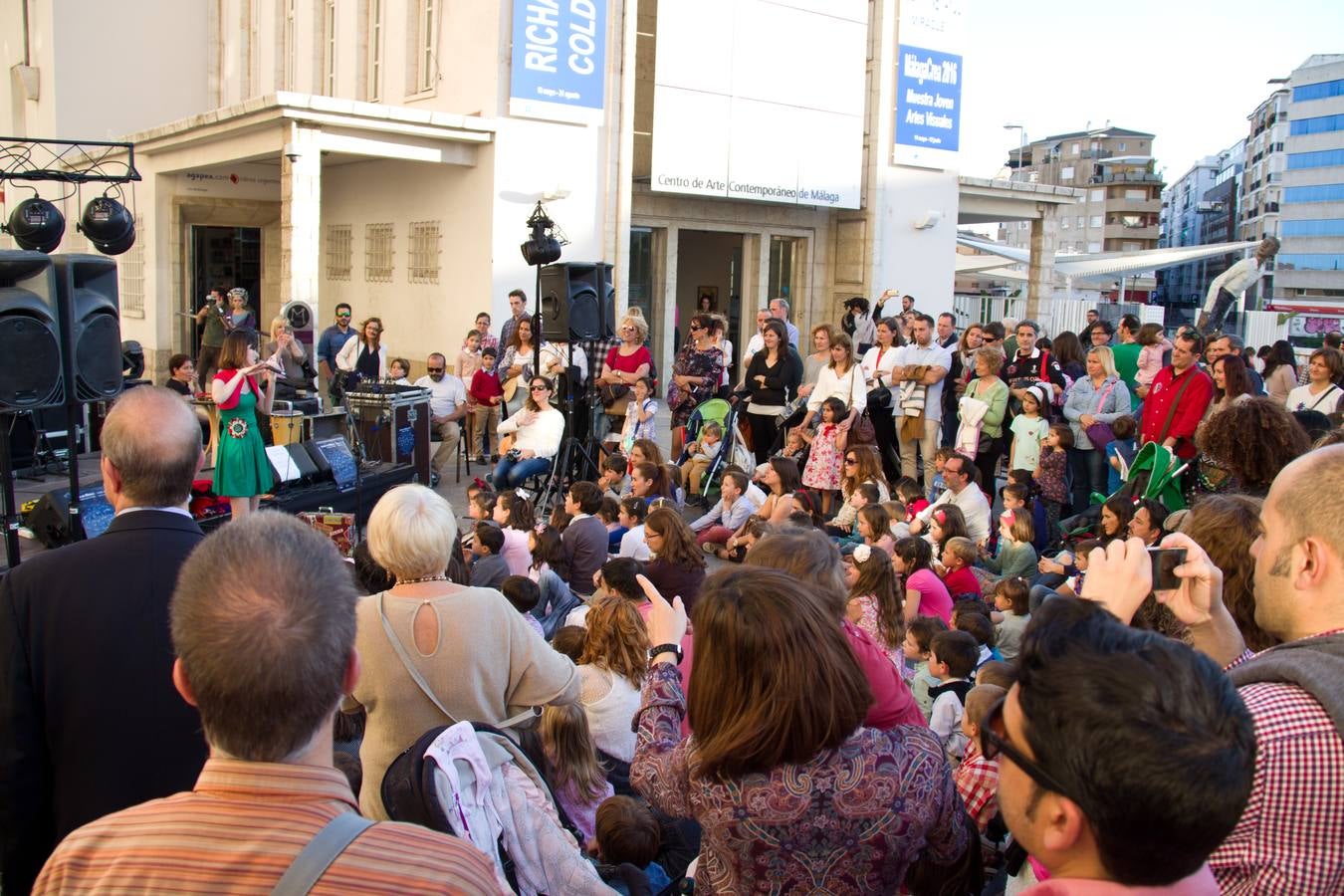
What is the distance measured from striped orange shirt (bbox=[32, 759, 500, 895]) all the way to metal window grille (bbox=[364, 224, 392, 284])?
15.2 m

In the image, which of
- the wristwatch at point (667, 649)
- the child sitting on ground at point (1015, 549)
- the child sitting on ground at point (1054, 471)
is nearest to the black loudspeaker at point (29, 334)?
the wristwatch at point (667, 649)

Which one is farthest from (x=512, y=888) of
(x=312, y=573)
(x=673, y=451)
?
(x=673, y=451)

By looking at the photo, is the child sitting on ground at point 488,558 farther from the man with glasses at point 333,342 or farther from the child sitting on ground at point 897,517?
the man with glasses at point 333,342

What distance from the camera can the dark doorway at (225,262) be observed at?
61.5 ft

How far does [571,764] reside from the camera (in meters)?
3.76

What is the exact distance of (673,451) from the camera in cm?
1079

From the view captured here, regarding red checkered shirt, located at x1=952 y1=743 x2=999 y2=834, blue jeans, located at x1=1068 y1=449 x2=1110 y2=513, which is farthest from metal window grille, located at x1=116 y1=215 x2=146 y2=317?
red checkered shirt, located at x1=952 y1=743 x2=999 y2=834

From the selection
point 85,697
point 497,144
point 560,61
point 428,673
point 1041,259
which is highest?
point 560,61

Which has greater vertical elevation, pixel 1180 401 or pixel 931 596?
pixel 1180 401

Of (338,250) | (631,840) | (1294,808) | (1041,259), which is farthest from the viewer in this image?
(1041,259)

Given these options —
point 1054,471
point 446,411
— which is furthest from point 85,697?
point 446,411

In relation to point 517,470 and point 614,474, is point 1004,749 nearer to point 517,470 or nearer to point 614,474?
point 614,474

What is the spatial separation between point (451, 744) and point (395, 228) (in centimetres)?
1436

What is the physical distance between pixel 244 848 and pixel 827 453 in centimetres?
809
